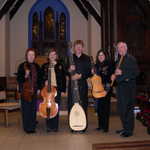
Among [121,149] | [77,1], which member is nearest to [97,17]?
[77,1]

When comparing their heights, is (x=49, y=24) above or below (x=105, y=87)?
above

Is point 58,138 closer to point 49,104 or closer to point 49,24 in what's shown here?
point 49,104

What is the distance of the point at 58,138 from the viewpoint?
483 cm

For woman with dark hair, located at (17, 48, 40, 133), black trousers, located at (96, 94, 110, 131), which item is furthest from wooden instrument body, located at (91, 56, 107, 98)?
woman with dark hair, located at (17, 48, 40, 133)

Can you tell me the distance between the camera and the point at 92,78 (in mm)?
5324

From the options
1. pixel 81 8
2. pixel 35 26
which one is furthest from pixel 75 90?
pixel 35 26

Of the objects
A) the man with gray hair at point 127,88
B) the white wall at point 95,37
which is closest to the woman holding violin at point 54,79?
the man with gray hair at point 127,88

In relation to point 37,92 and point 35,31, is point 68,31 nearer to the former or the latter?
point 35,31

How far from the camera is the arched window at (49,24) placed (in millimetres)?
15691

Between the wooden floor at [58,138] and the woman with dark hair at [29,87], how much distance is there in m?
0.21

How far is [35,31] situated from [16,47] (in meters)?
1.20

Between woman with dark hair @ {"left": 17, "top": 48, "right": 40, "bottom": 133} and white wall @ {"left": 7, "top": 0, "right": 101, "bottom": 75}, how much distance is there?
9.71 meters

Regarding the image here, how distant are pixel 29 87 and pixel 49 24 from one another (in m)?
10.8

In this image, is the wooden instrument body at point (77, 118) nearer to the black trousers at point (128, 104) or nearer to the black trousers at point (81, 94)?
the black trousers at point (81, 94)
